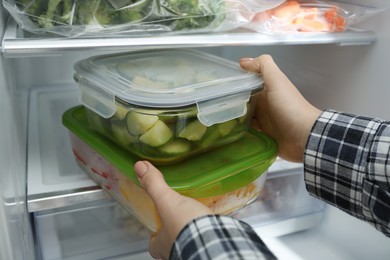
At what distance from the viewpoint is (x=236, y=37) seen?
72 centimetres

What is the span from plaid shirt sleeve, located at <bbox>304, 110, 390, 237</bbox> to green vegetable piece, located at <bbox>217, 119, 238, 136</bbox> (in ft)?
0.43

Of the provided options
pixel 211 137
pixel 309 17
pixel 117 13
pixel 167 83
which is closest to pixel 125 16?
pixel 117 13

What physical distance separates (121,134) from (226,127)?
6.9 inches

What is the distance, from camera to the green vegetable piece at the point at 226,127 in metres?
0.70

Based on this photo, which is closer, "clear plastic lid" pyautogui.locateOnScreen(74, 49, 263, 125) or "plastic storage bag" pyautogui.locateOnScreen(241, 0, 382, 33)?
"clear plastic lid" pyautogui.locateOnScreen(74, 49, 263, 125)

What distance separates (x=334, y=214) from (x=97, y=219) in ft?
1.88

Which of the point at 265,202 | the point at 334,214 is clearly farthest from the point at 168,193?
the point at 334,214

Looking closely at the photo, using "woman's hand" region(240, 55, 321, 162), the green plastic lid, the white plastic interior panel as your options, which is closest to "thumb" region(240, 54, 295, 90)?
"woman's hand" region(240, 55, 321, 162)

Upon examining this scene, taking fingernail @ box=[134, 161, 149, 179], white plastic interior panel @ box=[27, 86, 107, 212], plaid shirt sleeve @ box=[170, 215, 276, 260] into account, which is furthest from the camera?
white plastic interior panel @ box=[27, 86, 107, 212]

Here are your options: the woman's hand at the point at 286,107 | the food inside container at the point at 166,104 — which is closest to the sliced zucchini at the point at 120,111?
the food inside container at the point at 166,104

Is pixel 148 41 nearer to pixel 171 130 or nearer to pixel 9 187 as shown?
pixel 171 130

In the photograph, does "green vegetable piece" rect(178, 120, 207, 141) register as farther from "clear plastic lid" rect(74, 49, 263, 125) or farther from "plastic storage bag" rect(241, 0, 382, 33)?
"plastic storage bag" rect(241, 0, 382, 33)

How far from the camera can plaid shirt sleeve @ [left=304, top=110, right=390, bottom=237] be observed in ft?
2.06

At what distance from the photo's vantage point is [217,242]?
1.63 feet
